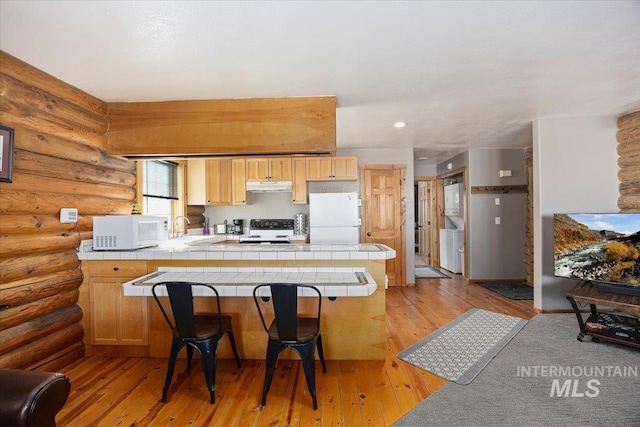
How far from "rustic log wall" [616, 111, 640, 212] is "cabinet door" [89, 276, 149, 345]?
5086 mm

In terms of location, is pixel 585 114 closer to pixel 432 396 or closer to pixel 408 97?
pixel 408 97

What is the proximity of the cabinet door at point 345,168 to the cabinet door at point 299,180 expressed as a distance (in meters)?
0.47

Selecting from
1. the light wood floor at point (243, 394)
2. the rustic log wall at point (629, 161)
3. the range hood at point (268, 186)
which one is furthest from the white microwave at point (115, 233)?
the rustic log wall at point (629, 161)

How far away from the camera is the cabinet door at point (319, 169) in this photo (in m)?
4.70

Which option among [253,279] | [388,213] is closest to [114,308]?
[253,279]

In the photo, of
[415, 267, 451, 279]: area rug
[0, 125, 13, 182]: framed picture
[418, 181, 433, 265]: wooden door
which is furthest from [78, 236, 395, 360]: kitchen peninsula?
[418, 181, 433, 265]: wooden door

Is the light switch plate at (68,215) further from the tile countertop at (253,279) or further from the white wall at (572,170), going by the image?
the white wall at (572,170)

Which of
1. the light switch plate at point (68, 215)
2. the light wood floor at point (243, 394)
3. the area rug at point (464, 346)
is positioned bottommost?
the light wood floor at point (243, 394)

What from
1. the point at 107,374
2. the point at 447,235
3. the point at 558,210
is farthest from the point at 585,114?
the point at 107,374

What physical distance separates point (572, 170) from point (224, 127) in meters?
3.87

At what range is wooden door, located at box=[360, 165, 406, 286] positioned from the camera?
495 cm

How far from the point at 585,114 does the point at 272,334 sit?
405 centimetres

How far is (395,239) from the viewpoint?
4938 mm

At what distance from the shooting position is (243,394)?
6.93 ft
